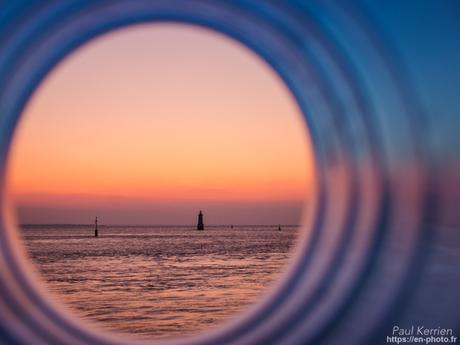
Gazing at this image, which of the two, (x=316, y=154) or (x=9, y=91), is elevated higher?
(x=9, y=91)

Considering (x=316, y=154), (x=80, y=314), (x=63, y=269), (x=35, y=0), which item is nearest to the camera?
(x=35, y=0)

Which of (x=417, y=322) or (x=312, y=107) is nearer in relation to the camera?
(x=417, y=322)

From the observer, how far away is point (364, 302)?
8.01 m

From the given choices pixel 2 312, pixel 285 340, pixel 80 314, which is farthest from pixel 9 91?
pixel 80 314

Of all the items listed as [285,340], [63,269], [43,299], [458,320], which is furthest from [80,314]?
[63,269]

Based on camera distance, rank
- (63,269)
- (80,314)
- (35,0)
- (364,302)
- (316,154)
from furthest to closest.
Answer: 1. (63,269)
2. (80,314)
3. (316,154)
4. (364,302)
5. (35,0)

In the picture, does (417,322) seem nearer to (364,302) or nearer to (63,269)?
(364,302)

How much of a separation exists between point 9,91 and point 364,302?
16.2ft

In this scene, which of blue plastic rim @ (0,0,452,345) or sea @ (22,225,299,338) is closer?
blue plastic rim @ (0,0,452,345)

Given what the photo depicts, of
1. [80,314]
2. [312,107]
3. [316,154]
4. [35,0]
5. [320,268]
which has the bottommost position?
[80,314]

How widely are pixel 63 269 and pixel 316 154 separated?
21.6m

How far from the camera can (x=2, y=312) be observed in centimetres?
741

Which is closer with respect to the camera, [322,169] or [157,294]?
[322,169]

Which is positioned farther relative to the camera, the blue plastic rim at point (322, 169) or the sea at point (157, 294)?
the sea at point (157, 294)
